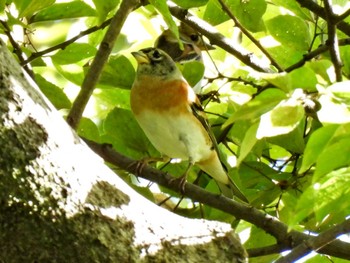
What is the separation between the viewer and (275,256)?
353 centimetres

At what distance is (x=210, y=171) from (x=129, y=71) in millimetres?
844

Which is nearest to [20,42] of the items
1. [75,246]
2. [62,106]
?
[62,106]

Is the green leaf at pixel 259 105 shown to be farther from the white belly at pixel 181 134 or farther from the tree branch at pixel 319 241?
the white belly at pixel 181 134

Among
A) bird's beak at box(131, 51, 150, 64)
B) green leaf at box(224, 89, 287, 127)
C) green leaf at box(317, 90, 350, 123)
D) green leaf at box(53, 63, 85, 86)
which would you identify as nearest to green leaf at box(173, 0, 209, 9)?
green leaf at box(53, 63, 85, 86)

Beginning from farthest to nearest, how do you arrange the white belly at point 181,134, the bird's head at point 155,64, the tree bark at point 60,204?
1. the bird's head at point 155,64
2. the white belly at point 181,134
3. the tree bark at point 60,204

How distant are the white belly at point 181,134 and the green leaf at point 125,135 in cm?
39

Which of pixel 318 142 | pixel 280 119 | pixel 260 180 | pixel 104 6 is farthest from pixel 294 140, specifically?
pixel 318 142

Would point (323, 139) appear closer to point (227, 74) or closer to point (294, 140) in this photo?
point (294, 140)

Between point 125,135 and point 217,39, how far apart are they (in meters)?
0.68

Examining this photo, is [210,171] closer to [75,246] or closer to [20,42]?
[20,42]

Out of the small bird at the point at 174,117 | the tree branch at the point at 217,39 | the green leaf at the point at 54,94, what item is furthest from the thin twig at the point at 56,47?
the small bird at the point at 174,117

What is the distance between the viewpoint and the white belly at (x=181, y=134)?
4.41m

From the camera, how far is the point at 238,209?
128 inches

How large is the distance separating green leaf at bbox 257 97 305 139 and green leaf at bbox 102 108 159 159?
180 cm
